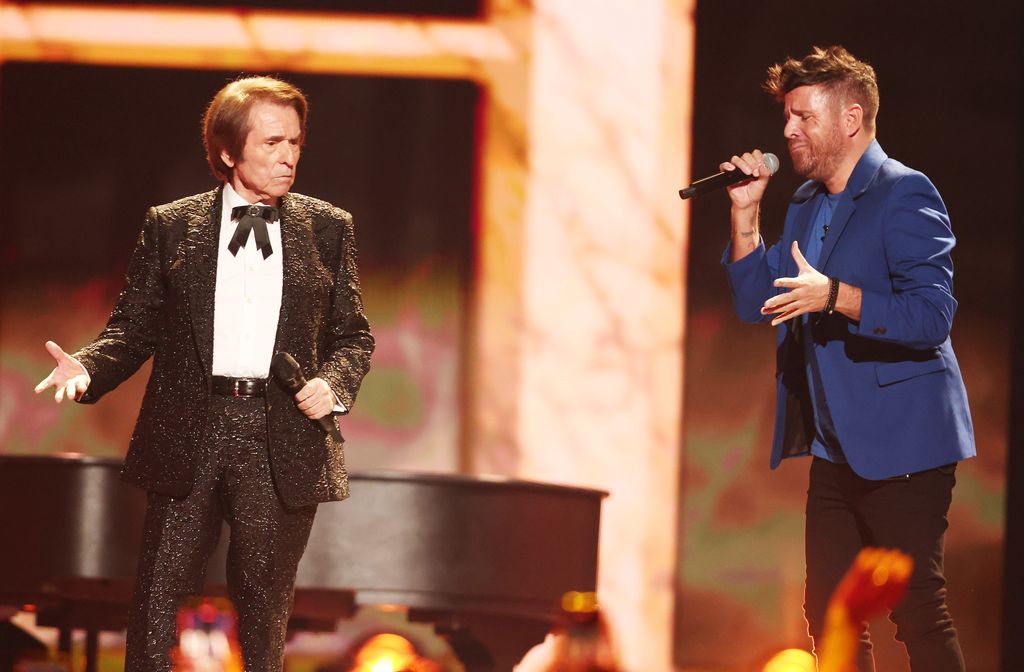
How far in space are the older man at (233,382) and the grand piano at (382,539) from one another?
0.90m

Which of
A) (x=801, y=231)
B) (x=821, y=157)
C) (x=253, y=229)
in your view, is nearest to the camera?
(x=253, y=229)

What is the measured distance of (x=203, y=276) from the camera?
2.42 metres

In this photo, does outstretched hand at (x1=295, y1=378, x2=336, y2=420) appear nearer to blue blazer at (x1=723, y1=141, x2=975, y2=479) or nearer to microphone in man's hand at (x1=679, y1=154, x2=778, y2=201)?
microphone in man's hand at (x1=679, y1=154, x2=778, y2=201)

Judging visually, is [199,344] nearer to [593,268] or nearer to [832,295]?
[832,295]

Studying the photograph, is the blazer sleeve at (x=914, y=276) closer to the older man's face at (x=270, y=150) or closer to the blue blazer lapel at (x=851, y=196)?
the blue blazer lapel at (x=851, y=196)

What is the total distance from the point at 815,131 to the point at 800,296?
18.3 inches

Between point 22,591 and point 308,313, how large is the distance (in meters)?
1.46

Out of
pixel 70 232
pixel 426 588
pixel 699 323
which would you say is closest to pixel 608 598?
pixel 699 323

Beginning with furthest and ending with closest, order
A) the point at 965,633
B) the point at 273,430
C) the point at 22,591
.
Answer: the point at 965,633 → the point at 22,591 → the point at 273,430

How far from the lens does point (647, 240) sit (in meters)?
4.73

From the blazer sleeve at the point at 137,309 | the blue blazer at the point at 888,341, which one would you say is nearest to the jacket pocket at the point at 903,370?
the blue blazer at the point at 888,341

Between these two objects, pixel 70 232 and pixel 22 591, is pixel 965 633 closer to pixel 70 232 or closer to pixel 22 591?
pixel 22 591

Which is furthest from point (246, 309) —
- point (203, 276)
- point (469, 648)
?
point (469, 648)

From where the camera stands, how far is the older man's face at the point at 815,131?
2.65 m
